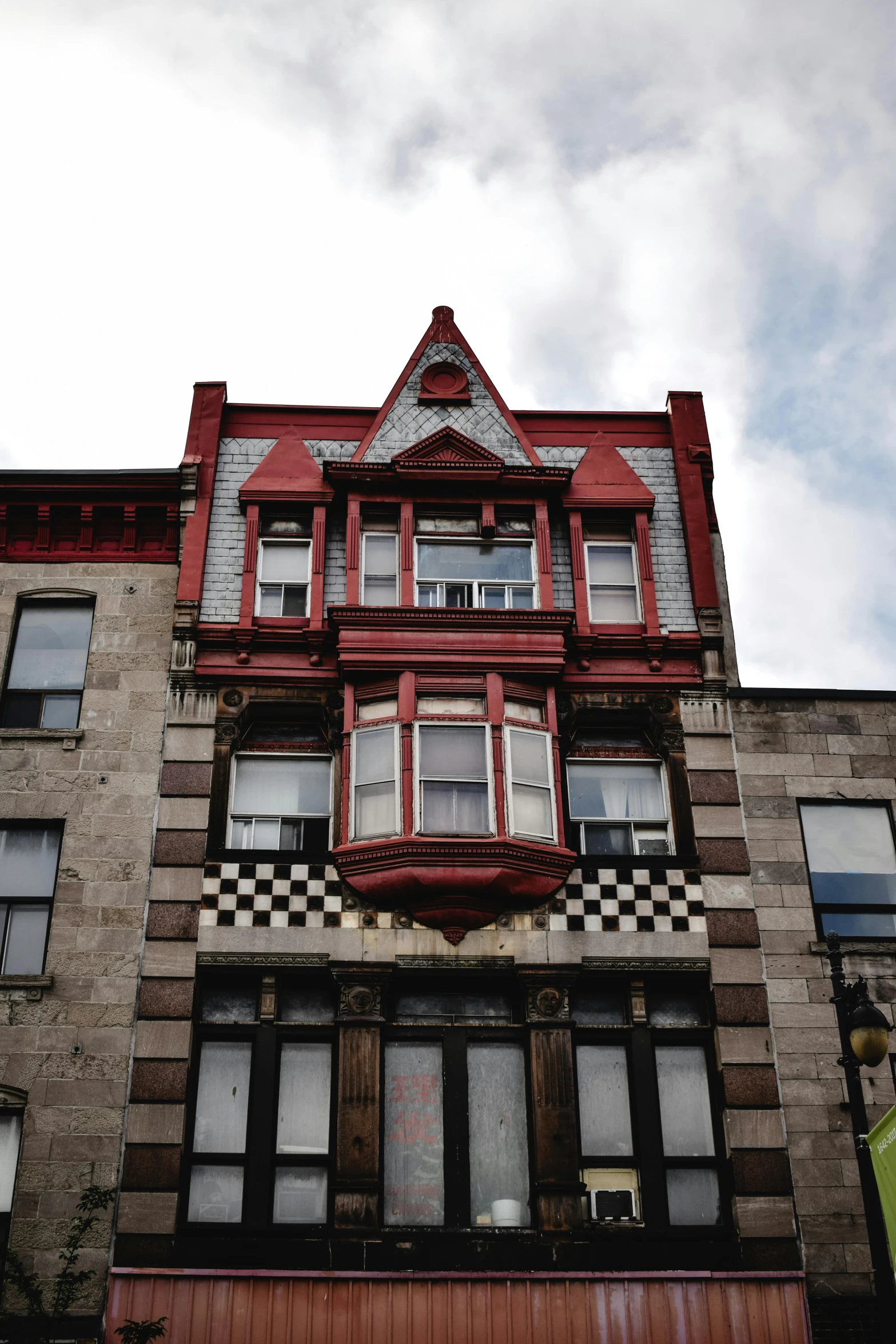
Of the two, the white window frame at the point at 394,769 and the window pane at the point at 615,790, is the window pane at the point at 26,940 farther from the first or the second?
the window pane at the point at 615,790

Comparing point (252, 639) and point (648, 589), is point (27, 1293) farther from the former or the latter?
point (648, 589)

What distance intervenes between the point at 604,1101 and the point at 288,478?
11299mm

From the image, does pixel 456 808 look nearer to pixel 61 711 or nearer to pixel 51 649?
pixel 61 711

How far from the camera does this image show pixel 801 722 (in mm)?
20641

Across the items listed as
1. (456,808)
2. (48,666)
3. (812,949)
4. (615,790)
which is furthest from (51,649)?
(812,949)

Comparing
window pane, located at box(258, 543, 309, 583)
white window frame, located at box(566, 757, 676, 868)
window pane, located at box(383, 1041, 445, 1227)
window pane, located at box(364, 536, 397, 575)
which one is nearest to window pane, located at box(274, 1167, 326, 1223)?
window pane, located at box(383, 1041, 445, 1227)

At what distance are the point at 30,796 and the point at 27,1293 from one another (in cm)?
690

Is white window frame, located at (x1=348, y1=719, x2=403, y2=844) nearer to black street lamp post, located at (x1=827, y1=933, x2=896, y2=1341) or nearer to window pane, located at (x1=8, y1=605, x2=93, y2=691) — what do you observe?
window pane, located at (x1=8, y1=605, x2=93, y2=691)

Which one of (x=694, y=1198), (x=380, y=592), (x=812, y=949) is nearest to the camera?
(x=694, y=1198)

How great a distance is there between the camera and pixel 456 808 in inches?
754

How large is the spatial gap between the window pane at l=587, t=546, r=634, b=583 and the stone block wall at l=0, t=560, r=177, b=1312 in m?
7.09

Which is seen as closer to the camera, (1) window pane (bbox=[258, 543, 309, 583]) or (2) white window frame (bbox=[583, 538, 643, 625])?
(2) white window frame (bbox=[583, 538, 643, 625])

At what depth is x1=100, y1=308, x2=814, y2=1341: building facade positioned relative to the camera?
16.7 meters

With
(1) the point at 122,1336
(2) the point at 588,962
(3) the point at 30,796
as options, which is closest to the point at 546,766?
(2) the point at 588,962
